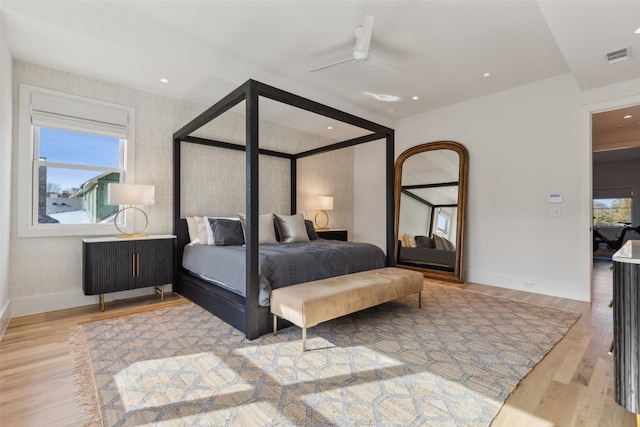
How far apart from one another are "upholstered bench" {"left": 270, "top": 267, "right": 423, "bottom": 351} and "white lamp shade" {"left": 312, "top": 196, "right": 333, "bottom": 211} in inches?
108

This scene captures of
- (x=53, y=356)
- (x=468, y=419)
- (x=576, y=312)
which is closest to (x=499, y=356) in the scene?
(x=468, y=419)

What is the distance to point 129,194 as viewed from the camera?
11.1 ft

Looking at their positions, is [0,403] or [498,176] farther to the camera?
[498,176]

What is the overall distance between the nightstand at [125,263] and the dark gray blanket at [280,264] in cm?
31

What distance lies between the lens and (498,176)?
14.5ft

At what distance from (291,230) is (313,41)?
7.81ft

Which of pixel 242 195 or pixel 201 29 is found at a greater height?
pixel 201 29

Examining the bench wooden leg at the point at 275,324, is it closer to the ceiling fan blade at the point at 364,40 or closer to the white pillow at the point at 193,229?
the white pillow at the point at 193,229

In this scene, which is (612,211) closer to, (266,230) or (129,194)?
(266,230)

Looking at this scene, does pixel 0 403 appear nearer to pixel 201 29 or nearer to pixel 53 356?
pixel 53 356

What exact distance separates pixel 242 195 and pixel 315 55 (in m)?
2.38

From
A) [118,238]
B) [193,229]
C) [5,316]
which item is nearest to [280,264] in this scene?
[193,229]

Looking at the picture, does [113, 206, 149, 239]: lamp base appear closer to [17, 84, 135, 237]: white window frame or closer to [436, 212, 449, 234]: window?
[17, 84, 135, 237]: white window frame

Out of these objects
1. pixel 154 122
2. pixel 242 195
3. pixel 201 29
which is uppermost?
pixel 201 29
